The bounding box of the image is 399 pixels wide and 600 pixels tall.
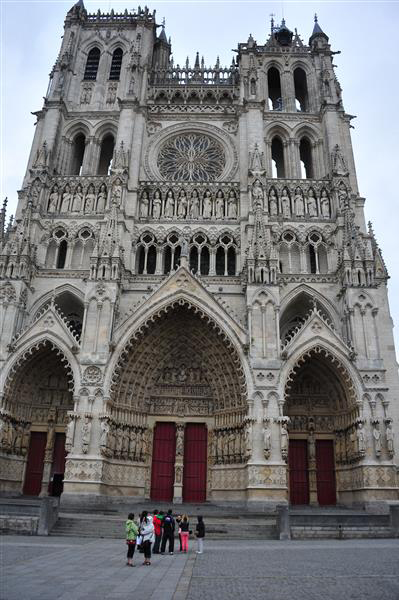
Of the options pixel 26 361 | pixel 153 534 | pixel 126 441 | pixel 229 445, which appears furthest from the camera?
pixel 26 361

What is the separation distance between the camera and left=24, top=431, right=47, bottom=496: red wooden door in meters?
22.1

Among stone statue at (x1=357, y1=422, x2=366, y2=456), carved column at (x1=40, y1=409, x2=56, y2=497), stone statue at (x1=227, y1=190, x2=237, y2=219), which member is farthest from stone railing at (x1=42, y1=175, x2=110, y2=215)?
stone statue at (x1=357, y1=422, x2=366, y2=456)

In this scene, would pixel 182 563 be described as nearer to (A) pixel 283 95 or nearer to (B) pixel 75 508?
(B) pixel 75 508

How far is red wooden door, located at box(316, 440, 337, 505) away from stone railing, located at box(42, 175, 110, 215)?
1726 centimetres

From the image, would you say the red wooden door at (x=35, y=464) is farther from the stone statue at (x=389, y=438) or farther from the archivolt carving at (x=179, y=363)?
the stone statue at (x=389, y=438)

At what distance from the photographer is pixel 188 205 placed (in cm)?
2681

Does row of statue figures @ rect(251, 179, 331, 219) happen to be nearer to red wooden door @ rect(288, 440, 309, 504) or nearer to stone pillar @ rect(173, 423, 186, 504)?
red wooden door @ rect(288, 440, 309, 504)

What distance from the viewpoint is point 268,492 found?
1889cm

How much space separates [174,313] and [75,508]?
9.69 metres

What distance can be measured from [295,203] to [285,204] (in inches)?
22.9

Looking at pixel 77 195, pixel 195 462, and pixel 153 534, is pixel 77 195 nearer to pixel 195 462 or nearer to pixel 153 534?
pixel 195 462

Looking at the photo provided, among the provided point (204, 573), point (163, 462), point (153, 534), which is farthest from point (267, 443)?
point (204, 573)

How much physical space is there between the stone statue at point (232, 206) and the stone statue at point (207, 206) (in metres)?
1.04

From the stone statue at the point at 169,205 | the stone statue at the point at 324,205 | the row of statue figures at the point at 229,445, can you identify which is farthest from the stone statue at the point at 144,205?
the row of statue figures at the point at 229,445
